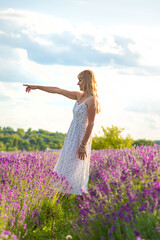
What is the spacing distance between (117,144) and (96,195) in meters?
9.47

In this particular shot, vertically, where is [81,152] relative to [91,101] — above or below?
below

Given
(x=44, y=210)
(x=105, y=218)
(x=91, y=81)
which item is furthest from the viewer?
(x=91, y=81)

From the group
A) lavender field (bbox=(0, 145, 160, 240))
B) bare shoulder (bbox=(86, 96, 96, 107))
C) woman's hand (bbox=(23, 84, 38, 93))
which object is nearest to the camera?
lavender field (bbox=(0, 145, 160, 240))

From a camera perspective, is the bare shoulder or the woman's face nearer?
the bare shoulder

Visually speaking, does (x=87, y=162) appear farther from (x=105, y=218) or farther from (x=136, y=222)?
(x=136, y=222)

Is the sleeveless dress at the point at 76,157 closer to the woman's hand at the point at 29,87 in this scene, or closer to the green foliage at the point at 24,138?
the woman's hand at the point at 29,87

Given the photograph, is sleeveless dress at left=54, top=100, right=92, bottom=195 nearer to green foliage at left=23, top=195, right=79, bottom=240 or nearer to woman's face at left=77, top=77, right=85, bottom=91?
woman's face at left=77, top=77, right=85, bottom=91

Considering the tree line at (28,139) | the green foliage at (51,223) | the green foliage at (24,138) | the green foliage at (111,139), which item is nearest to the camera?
the green foliage at (51,223)

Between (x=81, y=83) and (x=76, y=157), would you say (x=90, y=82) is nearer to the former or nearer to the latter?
(x=81, y=83)

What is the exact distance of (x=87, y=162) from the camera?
4.98m

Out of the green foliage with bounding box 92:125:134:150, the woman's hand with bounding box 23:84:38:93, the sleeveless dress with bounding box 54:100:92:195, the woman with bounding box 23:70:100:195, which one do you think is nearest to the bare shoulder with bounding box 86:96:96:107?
the woman with bounding box 23:70:100:195

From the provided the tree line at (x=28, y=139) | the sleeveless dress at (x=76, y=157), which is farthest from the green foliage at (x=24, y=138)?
the sleeveless dress at (x=76, y=157)

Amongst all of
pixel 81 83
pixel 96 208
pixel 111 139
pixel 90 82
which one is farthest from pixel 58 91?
pixel 111 139

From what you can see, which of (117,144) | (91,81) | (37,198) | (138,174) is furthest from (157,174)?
(117,144)
